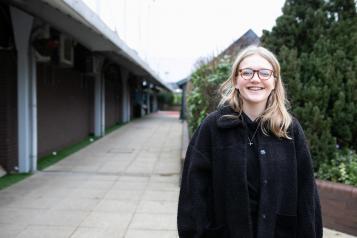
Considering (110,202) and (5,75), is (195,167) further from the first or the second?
(5,75)

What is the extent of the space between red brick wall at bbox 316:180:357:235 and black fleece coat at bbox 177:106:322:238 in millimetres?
2851

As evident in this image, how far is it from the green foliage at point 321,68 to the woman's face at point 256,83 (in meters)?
3.48

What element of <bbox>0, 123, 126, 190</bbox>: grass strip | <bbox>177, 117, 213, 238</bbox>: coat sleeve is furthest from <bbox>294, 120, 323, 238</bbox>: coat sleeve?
<bbox>0, 123, 126, 190</bbox>: grass strip

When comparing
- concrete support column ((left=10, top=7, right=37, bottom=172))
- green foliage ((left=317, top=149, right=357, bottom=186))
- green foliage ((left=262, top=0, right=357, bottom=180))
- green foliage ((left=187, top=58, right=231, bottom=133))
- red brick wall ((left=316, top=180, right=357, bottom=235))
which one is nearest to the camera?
red brick wall ((left=316, top=180, right=357, bottom=235))

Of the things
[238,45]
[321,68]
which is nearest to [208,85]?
[238,45]

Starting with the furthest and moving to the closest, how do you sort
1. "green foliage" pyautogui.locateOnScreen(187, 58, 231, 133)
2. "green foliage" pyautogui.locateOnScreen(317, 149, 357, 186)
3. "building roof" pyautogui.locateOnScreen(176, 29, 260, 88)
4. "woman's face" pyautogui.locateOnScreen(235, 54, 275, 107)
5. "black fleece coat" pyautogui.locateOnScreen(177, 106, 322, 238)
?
1. "building roof" pyautogui.locateOnScreen(176, 29, 260, 88)
2. "green foliage" pyautogui.locateOnScreen(187, 58, 231, 133)
3. "green foliage" pyautogui.locateOnScreen(317, 149, 357, 186)
4. "woman's face" pyautogui.locateOnScreen(235, 54, 275, 107)
5. "black fleece coat" pyautogui.locateOnScreen(177, 106, 322, 238)

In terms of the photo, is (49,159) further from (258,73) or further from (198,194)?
(258,73)

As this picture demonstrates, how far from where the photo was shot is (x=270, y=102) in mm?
2342

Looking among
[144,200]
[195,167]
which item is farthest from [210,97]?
[195,167]

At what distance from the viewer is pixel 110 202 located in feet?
20.8

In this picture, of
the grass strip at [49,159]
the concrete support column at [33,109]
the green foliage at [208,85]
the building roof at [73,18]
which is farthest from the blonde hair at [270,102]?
the concrete support column at [33,109]

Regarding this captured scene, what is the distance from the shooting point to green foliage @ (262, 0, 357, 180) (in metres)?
5.70

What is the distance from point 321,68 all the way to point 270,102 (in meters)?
4.14

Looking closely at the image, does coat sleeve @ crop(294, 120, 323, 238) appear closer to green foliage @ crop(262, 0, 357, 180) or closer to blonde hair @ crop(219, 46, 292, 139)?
blonde hair @ crop(219, 46, 292, 139)
